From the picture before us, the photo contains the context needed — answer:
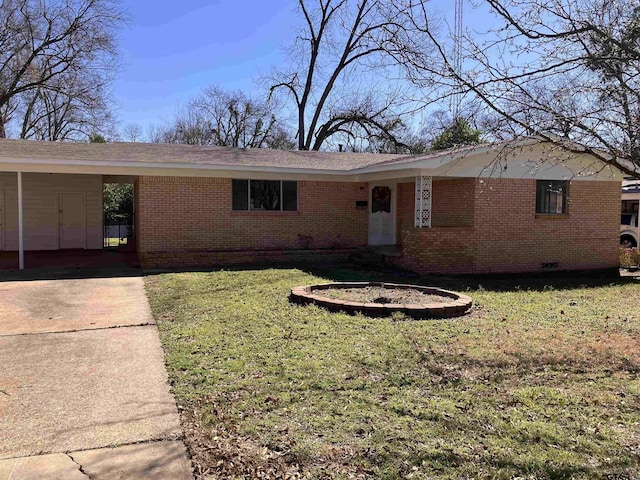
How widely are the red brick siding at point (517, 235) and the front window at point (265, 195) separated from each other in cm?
364

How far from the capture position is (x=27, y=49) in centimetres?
2750

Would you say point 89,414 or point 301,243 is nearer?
point 89,414

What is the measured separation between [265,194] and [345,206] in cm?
255

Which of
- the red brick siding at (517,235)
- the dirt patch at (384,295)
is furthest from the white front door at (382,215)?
the dirt patch at (384,295)

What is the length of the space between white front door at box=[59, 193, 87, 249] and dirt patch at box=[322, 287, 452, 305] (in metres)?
12.1

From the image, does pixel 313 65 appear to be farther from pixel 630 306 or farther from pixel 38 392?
pixel 38 392

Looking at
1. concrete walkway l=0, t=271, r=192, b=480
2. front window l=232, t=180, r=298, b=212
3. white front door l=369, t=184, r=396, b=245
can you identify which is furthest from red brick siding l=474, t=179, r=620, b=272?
concrete walkway l=0, t=271, r=192, b=480

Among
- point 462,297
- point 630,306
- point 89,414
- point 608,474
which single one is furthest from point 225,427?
point 630,306

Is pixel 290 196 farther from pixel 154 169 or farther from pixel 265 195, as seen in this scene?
pixel 154 169

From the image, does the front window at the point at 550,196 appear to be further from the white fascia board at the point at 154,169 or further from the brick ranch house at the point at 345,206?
the white fascia board at the point at 154,169

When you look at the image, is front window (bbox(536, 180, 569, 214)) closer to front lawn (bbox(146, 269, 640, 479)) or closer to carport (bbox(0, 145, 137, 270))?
front lawn (bbox(146, 269, 640, 479))

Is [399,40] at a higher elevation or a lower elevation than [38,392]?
higher

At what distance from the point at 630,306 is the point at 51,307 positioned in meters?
9.58

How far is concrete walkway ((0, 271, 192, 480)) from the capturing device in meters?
3.17
